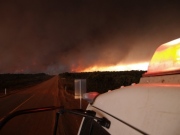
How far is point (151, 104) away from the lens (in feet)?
4.96

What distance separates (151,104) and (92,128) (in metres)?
1.09

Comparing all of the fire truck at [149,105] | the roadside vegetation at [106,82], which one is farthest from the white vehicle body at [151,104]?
the roadside vegetation at [106,82]

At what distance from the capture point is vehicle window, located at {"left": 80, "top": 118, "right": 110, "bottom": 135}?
2.19 m

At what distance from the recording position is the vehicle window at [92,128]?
219 centimetres

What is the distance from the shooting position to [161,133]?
1.25m

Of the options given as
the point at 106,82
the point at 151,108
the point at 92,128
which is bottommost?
the point at 106,82

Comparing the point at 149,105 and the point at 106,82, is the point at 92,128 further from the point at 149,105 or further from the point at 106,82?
the point at 106,82

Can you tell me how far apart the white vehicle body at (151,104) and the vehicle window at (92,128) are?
0.21ft

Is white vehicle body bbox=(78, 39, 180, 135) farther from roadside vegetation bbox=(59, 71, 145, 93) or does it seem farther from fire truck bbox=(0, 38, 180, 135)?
roadside vegetation bbox=(59, 71, 145, 93)

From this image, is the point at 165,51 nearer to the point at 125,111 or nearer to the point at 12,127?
the point at 125,111

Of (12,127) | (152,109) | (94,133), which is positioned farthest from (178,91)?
(12,127)

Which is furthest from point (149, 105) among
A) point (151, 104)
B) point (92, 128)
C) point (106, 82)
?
point (106, 82)

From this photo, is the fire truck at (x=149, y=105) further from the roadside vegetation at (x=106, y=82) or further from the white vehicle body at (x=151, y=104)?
the roadside vegetation at (x=106, y=82)

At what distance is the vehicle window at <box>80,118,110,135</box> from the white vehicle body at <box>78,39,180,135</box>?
2.5 inches
